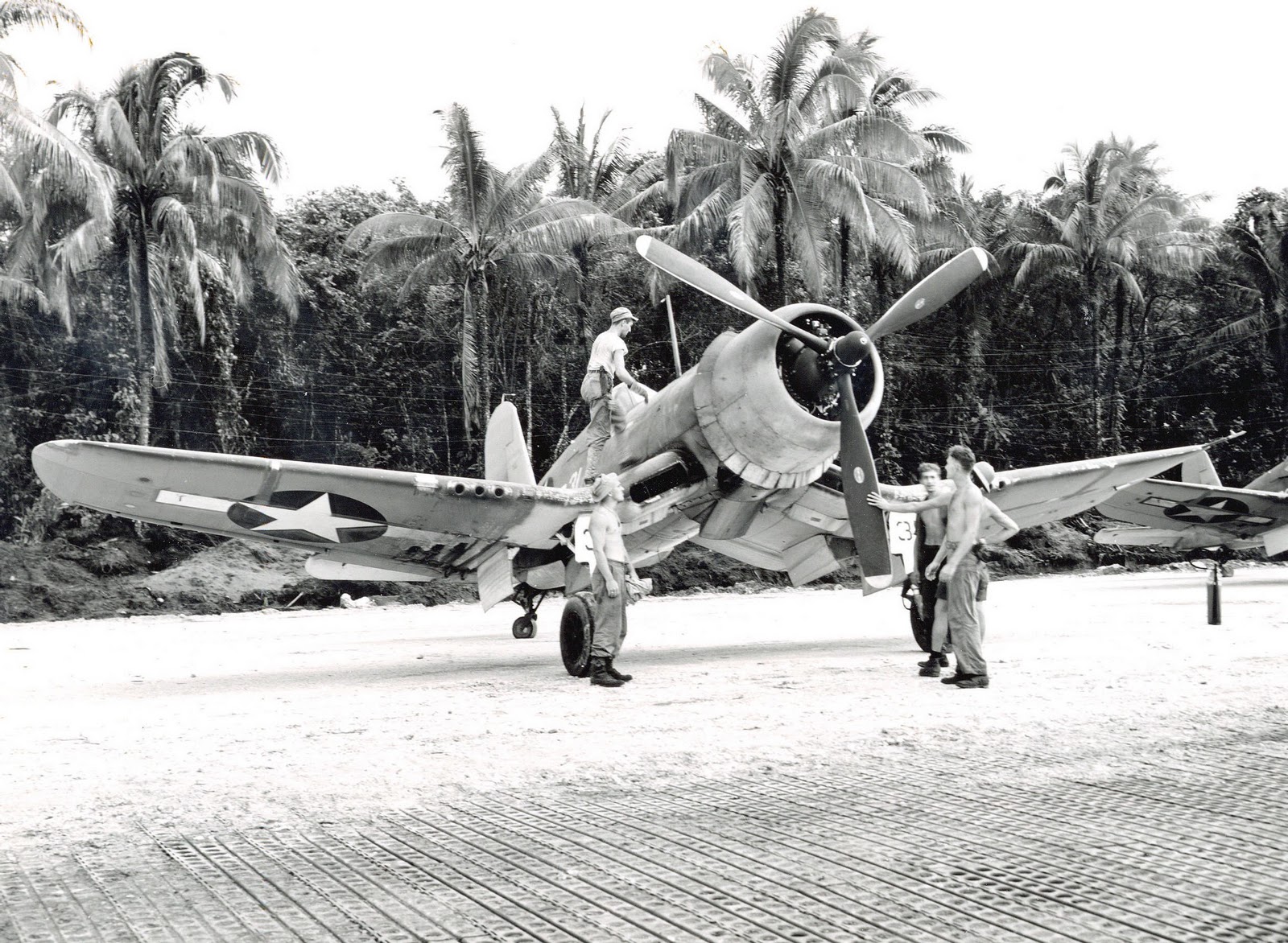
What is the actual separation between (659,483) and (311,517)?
11.2 ft

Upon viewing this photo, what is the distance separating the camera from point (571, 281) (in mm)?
33438

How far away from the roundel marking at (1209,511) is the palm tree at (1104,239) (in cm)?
1347

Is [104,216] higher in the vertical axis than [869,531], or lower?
higher

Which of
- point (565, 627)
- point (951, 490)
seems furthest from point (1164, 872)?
point (565, 627)

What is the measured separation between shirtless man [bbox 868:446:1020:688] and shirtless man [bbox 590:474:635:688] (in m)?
2.56

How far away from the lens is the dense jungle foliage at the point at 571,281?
28.1m

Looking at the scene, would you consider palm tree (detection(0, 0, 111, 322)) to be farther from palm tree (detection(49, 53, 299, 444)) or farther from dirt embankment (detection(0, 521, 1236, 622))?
dirt embankment (detection(0, 521, 1236, 622))

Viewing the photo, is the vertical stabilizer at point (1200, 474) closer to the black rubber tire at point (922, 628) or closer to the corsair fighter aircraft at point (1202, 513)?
the corsair fighter aircraft at point (1202, 513)

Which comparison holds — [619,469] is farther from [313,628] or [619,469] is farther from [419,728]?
[313,628]

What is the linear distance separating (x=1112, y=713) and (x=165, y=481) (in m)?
8.00

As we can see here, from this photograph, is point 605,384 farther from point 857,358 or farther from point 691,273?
point 857,358

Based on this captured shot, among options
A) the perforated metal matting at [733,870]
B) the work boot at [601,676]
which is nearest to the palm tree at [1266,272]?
the work boot at [601,676]

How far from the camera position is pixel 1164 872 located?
354 centimetres

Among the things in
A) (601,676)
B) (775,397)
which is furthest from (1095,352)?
(601,676)
